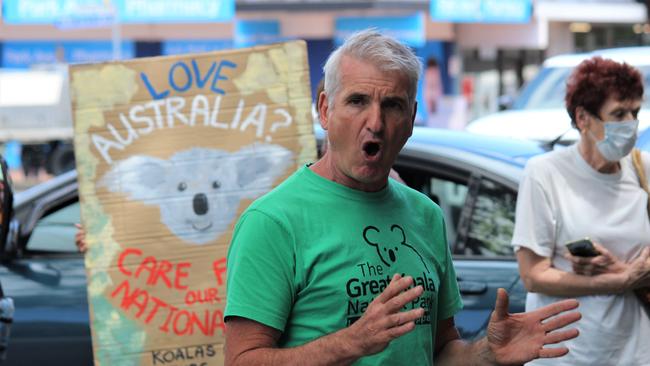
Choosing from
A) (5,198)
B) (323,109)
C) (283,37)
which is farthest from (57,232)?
(283,37)

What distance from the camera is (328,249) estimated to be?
2.23 metres

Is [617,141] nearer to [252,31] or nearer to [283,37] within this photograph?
[252,31]

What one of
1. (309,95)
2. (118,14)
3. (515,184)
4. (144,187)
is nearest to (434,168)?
(515,184)

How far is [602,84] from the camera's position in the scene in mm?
3539

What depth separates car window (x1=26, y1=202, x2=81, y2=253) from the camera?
5020 millimetres

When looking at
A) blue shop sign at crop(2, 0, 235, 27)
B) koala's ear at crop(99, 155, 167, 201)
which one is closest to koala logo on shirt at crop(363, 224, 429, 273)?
koala's ear at crop(99, 155, 167, 201)

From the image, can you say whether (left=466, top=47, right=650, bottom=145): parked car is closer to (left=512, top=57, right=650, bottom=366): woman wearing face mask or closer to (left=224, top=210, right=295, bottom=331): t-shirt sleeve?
(left=512, top=57, right=650, bottom=366): woman wearing face mask

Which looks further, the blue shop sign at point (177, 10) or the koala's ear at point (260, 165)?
the blue shop sign at point (177, 10)

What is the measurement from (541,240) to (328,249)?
4.64 feet

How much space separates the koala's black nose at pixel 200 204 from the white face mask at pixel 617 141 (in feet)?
4.27

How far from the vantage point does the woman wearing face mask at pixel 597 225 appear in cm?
344

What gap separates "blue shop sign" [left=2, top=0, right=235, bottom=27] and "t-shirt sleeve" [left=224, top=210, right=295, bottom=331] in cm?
1893

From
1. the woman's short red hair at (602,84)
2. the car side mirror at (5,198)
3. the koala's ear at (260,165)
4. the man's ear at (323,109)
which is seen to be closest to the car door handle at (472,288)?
the koala's ear at (260,165)

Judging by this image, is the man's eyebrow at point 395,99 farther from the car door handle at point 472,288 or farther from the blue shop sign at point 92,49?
the blue shop sign at point 92,49
